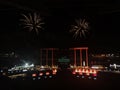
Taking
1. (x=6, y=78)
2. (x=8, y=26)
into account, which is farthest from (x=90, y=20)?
(x=6, y=78)

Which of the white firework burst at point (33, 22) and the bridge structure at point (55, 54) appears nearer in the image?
the bridge structure at point (55, 54)

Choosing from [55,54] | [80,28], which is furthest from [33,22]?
[80,28]

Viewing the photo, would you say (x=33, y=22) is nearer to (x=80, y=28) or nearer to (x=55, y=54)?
(x=55, y=54)

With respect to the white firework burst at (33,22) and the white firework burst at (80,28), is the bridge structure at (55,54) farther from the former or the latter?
the white firework burst at (33,22)

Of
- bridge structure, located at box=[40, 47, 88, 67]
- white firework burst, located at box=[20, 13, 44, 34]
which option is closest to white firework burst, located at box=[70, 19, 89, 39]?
bridge structure, located at box=[40, 47, 88, 67]

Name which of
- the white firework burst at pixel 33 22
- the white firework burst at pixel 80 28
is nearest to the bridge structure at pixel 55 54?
the white firework burst at pixel 80 28

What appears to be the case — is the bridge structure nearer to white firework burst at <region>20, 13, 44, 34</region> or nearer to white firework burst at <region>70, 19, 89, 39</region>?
white firework burst at <region>70, 19, 89, 39</region>

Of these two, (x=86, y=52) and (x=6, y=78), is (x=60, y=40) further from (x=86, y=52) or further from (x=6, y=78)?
(x=6, y=78)
